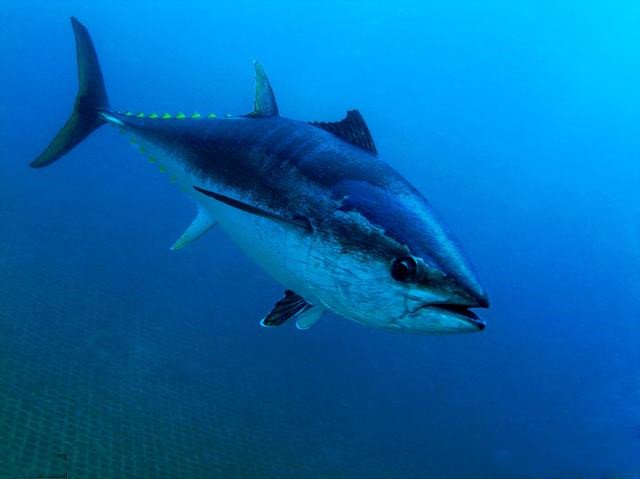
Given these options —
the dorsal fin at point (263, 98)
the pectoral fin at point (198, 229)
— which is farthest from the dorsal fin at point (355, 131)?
the pectoral fin at point (198, 229)

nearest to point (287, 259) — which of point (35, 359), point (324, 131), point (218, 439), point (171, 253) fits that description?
point (324, 131)

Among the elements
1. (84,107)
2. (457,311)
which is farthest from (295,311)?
(84,107)

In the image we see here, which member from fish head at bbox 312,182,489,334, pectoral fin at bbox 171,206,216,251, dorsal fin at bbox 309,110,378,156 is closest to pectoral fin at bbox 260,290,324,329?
fish head at bbox 312,182,489,334

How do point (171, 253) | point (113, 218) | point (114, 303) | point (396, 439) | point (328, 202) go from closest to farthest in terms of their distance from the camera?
point (328, 202), point (396, 439), point (114, 303), point (171, 253), point (113, 218)

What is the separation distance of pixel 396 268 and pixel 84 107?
306cm

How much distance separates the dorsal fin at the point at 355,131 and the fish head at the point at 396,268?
16.9 inches

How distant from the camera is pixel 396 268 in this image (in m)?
1.48

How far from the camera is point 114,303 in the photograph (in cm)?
796

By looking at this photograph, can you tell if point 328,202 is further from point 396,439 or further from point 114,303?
point 114,303

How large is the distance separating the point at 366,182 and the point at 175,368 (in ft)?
19.2

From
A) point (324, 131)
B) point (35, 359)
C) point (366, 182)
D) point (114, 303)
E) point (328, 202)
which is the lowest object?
point (35, 359)

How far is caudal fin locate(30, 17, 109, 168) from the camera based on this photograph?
338 cm

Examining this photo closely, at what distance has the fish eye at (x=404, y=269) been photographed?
4.75ft

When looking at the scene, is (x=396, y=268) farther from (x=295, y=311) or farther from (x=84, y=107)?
(x=84, y=107)
